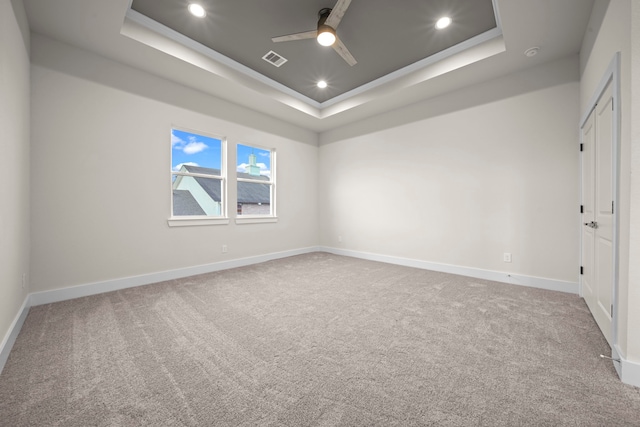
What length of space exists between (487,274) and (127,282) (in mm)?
5057

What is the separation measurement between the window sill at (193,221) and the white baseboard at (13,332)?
63.7 inches

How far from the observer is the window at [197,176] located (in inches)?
153

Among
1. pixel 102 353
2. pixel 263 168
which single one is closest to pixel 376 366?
pixel 102 353

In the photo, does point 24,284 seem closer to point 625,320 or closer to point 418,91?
point 625,320

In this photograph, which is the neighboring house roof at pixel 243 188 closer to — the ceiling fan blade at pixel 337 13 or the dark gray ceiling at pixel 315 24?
the dark gray ceiling at pixel 315 24

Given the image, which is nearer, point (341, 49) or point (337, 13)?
point (337, 13)

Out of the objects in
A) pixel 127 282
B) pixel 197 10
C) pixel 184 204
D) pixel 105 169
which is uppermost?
pixel 197 10

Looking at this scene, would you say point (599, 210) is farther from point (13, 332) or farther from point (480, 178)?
point (13, 332)

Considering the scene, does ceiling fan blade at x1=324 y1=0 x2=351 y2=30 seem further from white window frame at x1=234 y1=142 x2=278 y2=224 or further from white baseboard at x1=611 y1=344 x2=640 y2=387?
white baseboard at x1=611 y1=344 x2=640 y2=387

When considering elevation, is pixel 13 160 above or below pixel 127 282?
above

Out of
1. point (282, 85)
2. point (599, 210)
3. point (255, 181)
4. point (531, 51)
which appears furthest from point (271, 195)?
point (599, 210)

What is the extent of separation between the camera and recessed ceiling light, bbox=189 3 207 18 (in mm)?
2683

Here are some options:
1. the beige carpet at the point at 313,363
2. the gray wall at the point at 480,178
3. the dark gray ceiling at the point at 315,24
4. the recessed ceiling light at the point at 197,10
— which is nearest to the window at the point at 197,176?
A: the dark gray ceiling at the point at 315,24

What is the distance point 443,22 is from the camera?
9.54 feet
